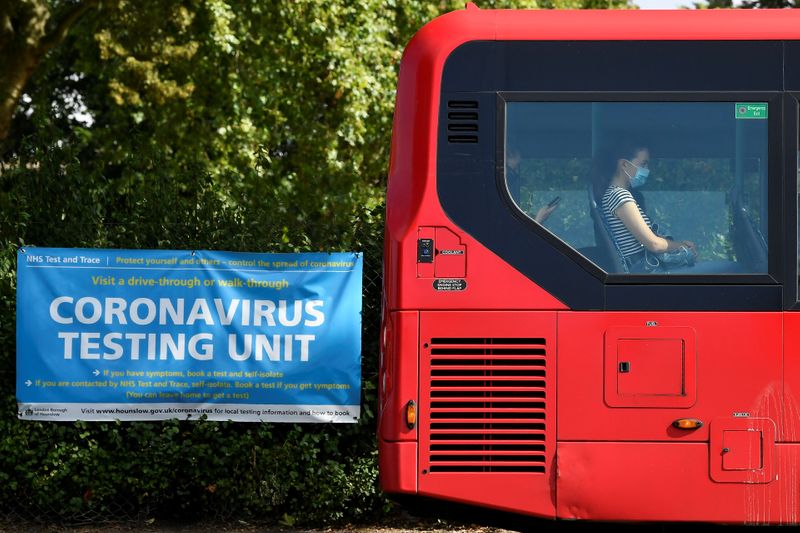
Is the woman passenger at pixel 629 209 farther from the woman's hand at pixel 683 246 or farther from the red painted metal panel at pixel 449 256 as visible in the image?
the red painted metal panel at pixel 449 256

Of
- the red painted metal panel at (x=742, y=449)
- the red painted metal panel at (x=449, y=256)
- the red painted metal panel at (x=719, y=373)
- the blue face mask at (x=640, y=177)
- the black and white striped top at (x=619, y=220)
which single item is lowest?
the red painted metal panel at (x=742, y=449)

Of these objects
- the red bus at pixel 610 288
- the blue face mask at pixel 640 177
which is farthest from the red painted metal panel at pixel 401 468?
the blue face mask at pixel 640 177

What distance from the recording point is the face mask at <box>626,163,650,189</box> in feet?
19.9

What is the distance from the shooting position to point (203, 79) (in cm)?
1989

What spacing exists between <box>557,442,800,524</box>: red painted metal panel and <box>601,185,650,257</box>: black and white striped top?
1035 mm

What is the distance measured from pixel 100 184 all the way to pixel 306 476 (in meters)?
2.71

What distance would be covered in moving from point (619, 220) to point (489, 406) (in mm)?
1197

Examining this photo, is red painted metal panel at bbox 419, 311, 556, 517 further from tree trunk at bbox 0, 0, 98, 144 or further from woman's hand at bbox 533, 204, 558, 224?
tree trunk at bbox 0, 0, 98, 144

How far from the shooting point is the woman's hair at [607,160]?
6.06 meters

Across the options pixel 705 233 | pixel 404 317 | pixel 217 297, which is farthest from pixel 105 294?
pixel 705 233

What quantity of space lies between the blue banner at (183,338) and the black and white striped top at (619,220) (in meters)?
2.51

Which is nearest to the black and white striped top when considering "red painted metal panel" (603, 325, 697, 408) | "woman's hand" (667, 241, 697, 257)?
"woman's hand" (667, 241, 697, 257)

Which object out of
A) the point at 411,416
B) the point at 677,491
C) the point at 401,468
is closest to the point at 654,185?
the point at 677,491

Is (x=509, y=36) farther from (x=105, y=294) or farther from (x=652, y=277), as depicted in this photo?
(x=105, y=294)
